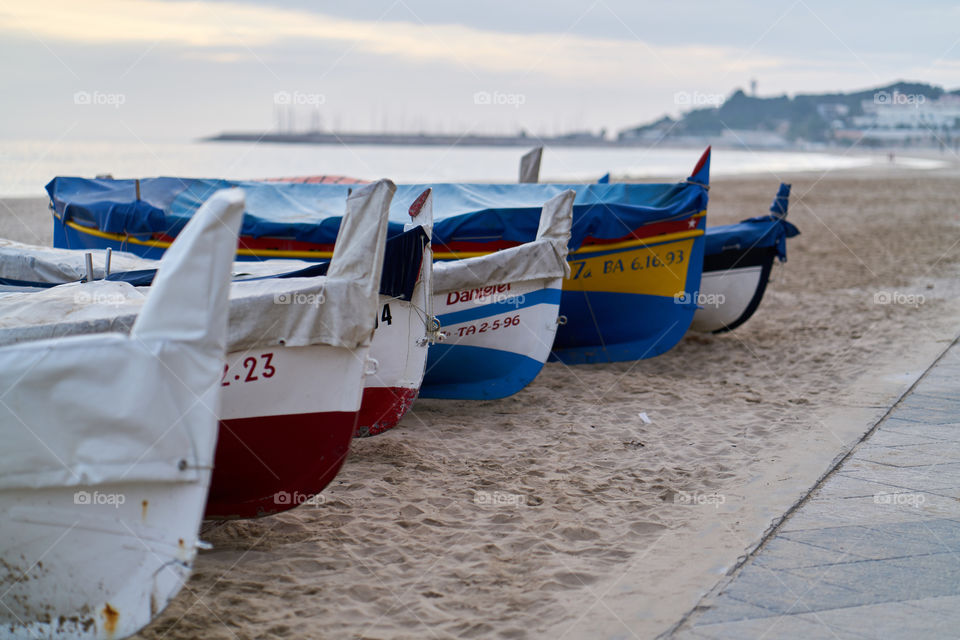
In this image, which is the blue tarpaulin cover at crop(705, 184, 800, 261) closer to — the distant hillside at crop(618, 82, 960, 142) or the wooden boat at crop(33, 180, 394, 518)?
the wooden boat at crop(33, 180, 394, 518)

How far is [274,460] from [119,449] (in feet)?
4.10

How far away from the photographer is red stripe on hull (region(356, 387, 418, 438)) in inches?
235

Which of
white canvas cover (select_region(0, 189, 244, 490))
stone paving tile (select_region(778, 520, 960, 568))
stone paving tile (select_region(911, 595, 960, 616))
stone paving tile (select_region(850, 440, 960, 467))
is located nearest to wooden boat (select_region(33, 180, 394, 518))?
white canvas cover (select_region(0, 189, 244, 490))

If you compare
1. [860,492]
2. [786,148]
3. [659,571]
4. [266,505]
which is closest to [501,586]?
[659,571]

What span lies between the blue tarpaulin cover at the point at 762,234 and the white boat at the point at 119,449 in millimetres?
7663

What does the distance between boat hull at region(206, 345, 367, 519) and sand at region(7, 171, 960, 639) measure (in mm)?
327

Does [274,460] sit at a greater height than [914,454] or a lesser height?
greater

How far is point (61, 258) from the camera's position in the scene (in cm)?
658

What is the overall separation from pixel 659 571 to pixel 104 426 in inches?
108

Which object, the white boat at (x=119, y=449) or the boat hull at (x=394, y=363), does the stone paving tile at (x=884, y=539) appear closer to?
the boat hull at (x=394, y=363)

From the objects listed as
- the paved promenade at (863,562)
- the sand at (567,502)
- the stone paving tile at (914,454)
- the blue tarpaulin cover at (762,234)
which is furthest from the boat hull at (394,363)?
the blue tarpaulin cover at (762,234)

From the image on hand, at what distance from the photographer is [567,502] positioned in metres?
5.10

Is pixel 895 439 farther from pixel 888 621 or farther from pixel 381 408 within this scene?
pixel 381 408

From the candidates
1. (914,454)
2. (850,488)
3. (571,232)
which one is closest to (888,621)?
(850,488)
